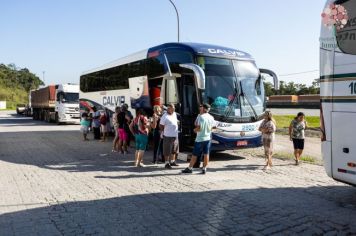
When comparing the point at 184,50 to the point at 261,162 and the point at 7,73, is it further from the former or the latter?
the point at 7,73

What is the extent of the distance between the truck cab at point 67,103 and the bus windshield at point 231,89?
65.6ft

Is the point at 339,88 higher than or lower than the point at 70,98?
lower

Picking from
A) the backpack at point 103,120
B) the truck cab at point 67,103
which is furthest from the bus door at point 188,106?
the truck cab at point 67,103

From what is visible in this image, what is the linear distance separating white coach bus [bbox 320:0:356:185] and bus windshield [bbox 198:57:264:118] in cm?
557

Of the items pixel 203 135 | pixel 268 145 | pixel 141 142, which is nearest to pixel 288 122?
pixel 268 145

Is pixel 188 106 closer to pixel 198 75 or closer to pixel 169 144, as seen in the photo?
pixel 198 75

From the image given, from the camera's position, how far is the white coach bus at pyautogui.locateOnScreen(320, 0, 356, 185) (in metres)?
5.93

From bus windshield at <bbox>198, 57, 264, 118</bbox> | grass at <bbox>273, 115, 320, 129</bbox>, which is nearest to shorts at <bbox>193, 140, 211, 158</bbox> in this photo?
bus windshield at <bbox>198, 57, 264, 118</bbox>

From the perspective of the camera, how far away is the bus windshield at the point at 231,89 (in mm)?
12008

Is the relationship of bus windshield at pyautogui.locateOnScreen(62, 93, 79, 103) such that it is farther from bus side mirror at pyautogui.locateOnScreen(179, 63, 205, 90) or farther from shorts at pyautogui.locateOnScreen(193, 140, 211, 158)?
shorts at pyautogui.locateOnScreen(193, 140, 211, 158)

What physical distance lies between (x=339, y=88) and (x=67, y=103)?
86.5 feet

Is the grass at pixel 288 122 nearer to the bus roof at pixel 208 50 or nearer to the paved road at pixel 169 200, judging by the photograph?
the bus roof at pixel 208 50

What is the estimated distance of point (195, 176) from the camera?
9.62 metres

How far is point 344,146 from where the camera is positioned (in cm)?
608
